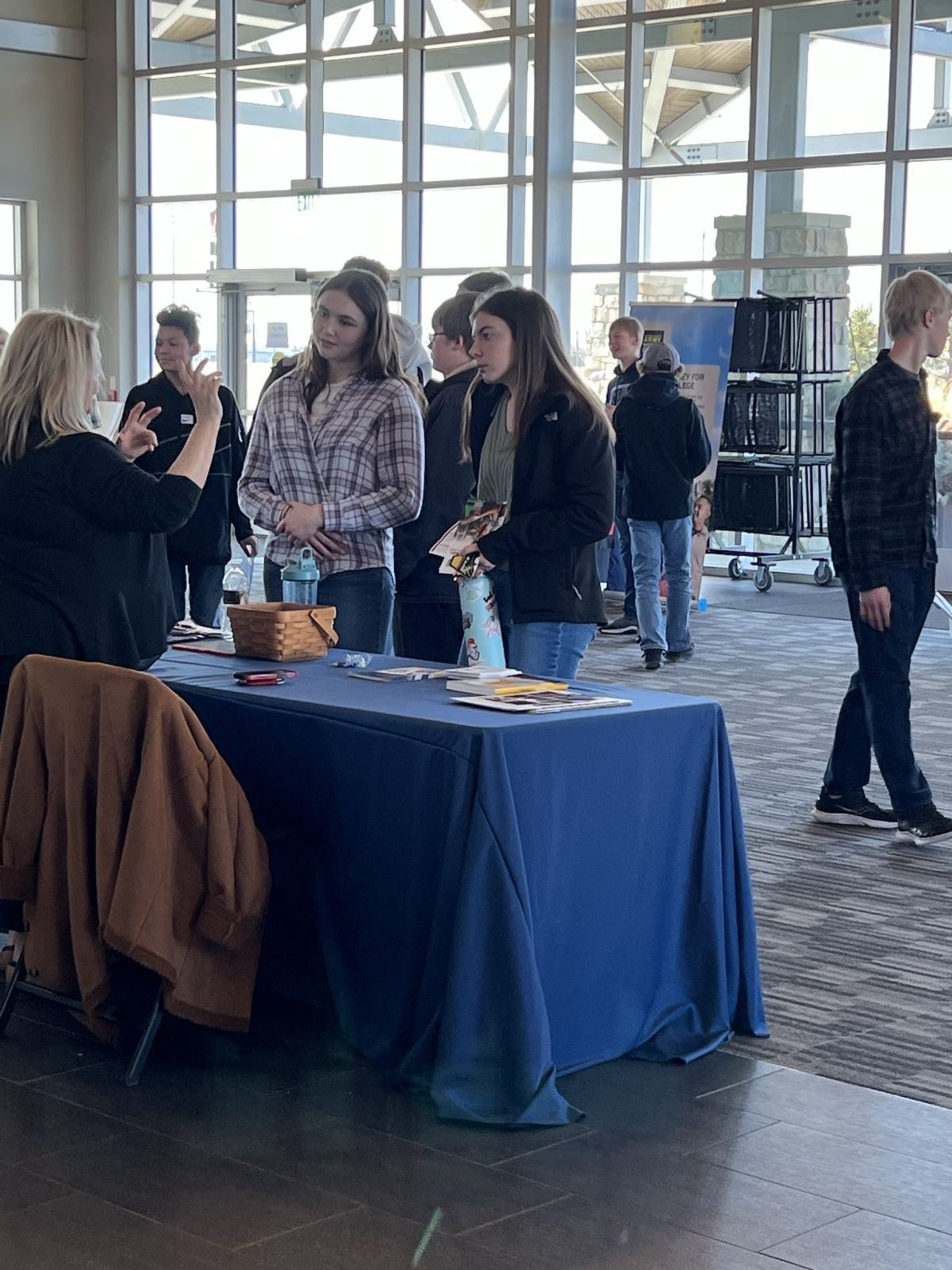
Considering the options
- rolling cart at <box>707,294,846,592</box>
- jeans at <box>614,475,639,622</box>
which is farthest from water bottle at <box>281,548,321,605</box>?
rolling cart at <box>707,294,846,592</box>

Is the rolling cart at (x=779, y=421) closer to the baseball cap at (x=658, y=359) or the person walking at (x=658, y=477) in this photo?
the person walking at (x=658, y=477)

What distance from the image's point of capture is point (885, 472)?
5.01m

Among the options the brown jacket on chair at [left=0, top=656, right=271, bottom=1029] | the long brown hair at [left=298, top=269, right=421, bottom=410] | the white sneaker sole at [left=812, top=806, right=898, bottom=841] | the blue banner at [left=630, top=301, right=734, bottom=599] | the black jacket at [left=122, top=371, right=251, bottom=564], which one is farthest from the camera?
→ the blue banner at [left=630, top=301, right=734, bottom=599]

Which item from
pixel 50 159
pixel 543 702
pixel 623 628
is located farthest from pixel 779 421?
pixel 543 702

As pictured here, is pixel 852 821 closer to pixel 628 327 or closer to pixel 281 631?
pixel 281 631

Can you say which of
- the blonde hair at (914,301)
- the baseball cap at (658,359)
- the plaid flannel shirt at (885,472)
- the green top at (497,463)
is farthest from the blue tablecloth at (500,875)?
the baseball cap at (658,359)

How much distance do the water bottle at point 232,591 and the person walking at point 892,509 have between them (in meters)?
1.78

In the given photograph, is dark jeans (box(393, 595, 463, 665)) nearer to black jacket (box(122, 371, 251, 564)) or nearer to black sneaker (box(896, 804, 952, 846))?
black jacket (box(122, 371, 251, 564))

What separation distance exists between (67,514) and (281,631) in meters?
0.57

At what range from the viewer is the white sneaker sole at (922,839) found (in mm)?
5242

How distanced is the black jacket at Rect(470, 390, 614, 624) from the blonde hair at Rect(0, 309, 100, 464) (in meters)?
1.03

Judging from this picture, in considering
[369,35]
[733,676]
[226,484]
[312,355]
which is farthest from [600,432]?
[369,35]

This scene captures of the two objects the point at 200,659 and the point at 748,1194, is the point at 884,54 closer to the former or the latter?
the point at 200,659

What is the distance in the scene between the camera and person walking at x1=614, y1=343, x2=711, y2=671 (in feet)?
28.6
